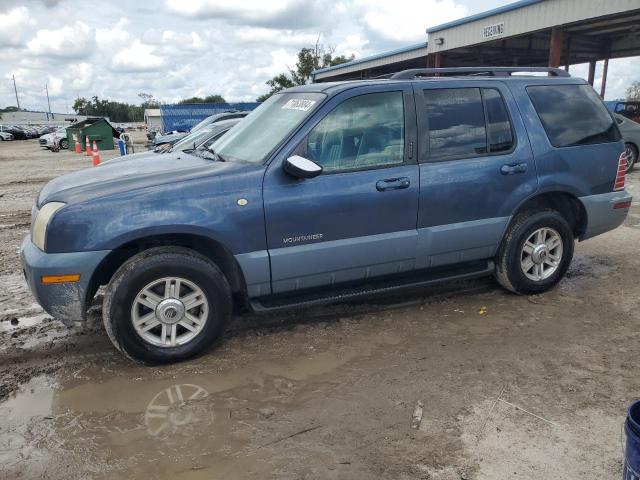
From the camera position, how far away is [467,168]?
4.27m

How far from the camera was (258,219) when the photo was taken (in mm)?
3652

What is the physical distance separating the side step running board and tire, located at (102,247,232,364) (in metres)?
0.32

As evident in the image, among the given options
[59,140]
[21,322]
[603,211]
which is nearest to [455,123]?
[603,211]

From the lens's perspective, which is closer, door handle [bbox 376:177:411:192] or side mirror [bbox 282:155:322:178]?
side mirror [bbox 282:155:322:178]

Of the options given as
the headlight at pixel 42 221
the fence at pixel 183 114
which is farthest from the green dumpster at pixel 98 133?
the headlight at pixel 42 221

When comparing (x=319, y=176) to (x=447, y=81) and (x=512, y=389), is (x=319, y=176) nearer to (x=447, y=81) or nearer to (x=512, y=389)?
(x=447, y=81)

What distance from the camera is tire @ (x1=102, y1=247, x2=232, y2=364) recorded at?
136 inches

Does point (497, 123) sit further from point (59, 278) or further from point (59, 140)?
point (59, 140)

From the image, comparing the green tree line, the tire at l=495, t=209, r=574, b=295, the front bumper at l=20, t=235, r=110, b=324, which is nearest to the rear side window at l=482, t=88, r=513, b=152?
the tire at l=495, t=209, r=574, b=295

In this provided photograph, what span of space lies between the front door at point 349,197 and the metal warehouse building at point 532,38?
13211mm

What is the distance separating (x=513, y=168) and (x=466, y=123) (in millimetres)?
557

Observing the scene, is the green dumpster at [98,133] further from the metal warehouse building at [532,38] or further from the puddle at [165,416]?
the puddle at [165,416]

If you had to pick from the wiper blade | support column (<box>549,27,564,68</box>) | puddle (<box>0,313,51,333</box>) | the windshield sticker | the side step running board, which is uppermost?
support column (<box>549,27,564,68</box>)

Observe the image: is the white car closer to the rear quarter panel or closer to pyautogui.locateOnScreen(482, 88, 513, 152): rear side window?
pyautogui.locateOnScreen(482, 88, 513, 152): rear side window
